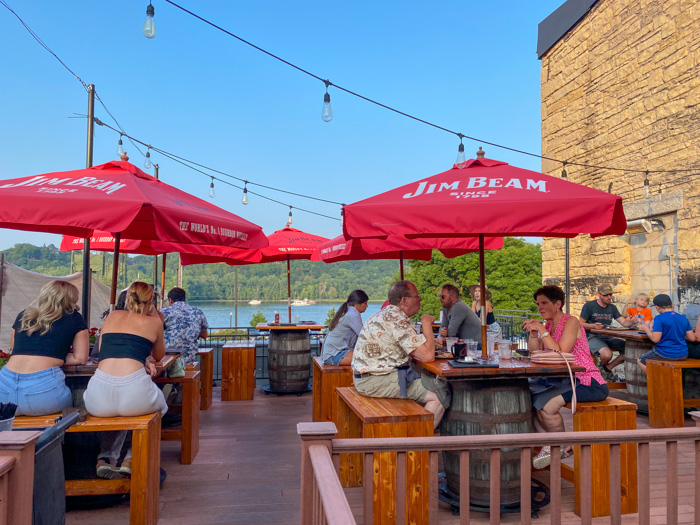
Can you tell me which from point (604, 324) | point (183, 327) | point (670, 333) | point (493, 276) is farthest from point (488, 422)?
point (493, 276)

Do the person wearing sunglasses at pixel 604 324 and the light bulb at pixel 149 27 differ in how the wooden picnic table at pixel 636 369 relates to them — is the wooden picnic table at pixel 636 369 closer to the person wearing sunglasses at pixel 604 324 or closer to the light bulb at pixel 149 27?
the person wearing sunglasses at pixel 604 324

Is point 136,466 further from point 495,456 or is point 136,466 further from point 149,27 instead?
point 149,27

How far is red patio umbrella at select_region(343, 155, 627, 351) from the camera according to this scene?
3273 millimetres

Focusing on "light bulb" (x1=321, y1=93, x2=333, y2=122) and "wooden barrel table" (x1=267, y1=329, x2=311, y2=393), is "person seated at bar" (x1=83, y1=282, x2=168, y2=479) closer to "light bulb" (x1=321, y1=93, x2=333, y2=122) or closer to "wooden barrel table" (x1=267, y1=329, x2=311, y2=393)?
"light bulb" (x1=321, y1=93, x2=333, y2=122)

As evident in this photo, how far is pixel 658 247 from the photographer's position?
8.96 metres

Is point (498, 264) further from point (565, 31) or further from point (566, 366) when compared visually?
point (566, 366)

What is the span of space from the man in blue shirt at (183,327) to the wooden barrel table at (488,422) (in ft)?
12.4

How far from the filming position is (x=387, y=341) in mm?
3824

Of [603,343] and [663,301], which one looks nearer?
[663,301]

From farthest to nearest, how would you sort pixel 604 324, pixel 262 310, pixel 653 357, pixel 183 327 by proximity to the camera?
1. pixel 262 310
2. pixel 604 324
3. pixel 183 327
4. pixel 653 357

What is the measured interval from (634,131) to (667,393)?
5.62m

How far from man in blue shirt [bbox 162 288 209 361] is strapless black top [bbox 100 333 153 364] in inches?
99.1

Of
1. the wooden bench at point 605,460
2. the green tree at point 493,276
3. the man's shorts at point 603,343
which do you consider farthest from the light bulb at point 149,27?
the green tree at point 493,276

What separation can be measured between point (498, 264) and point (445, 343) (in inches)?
1797
